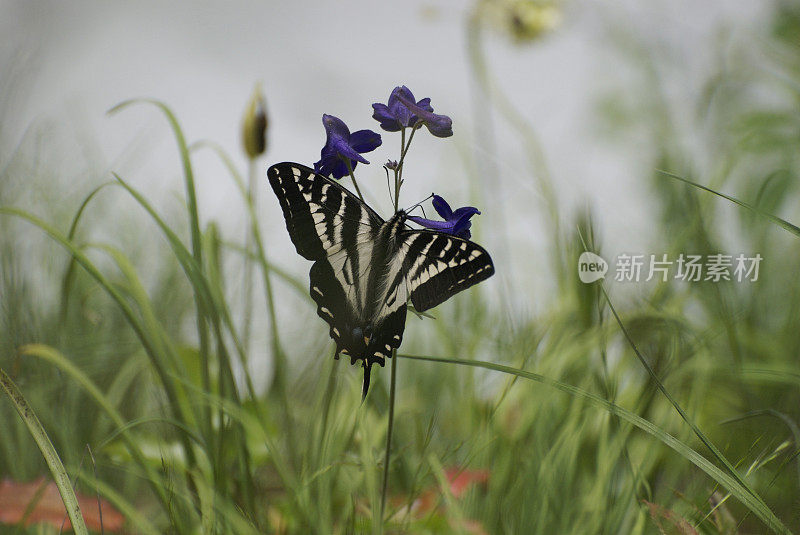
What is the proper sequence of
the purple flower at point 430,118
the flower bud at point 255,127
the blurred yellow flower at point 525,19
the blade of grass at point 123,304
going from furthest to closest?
1. the blurred yellow flower at point 525,19
2. the flower bud at point 255,127
3. the blade of grass at point 123,304
4. the purple flower at point 430,118

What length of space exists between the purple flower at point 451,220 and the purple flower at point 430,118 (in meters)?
0.05

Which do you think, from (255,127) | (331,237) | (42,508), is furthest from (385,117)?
(42,508)

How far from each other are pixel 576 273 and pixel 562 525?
1.20ft

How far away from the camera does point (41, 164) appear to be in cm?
124

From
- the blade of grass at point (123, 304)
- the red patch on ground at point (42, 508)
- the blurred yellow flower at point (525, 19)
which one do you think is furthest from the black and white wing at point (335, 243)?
the blurred yellow flower at point (525, 19)

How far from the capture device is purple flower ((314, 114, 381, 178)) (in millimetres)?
469

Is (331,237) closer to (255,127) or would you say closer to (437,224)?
(437,224)

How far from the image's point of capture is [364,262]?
0.51 m

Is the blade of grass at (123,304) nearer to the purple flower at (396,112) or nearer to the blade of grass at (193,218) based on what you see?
the blade of grass at (193,218)

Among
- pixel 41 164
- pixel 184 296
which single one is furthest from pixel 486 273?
pixel 41 164

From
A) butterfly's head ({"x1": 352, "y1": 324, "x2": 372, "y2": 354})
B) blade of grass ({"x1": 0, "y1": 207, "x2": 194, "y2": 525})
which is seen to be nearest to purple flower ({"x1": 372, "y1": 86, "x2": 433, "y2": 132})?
butterfly's head ({"x1": 352, "y1": 324, "x2": 372, "y2": 354})

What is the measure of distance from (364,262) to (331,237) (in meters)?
0.04

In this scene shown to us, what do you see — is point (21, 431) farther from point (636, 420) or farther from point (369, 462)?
point (636, 420)

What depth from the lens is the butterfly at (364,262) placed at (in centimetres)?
47
